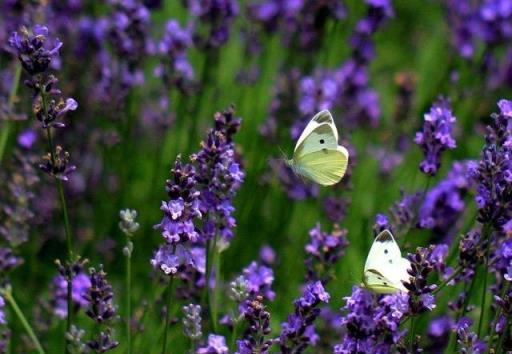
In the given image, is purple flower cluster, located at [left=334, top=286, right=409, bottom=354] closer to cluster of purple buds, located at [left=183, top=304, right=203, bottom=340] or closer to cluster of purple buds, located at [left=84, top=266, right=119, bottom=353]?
cluster of purple buds, located at [left=183, top=304, right=203, bottom=340]

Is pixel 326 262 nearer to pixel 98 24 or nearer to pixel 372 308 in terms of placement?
pixel 372 308

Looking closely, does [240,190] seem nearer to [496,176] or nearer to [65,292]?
[65,292]

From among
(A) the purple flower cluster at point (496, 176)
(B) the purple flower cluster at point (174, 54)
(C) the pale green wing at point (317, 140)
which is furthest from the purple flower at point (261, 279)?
(B) the purple flower cluster at point (174, 54)

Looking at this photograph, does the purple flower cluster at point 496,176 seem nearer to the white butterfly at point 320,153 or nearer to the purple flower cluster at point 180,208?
the white butterfly at point 320,153

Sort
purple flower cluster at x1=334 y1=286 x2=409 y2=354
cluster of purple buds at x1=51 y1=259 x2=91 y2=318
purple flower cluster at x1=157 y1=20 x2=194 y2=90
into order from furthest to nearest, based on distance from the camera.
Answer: purple flower cluster at x1=157 y1=20 x2=194 y2=90 < cluster of purple buds at x1=51 y1=259 x2=91 y2=318 < purple flower cluster at x1=334 y1=286 x2=409 y2=354

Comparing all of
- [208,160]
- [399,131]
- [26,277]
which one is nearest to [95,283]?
[208,160]

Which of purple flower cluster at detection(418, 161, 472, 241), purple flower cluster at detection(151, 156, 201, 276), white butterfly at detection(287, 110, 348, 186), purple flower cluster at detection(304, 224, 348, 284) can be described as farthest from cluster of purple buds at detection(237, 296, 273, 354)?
purple flower cluster at detection(418, 161, 472, 241)
